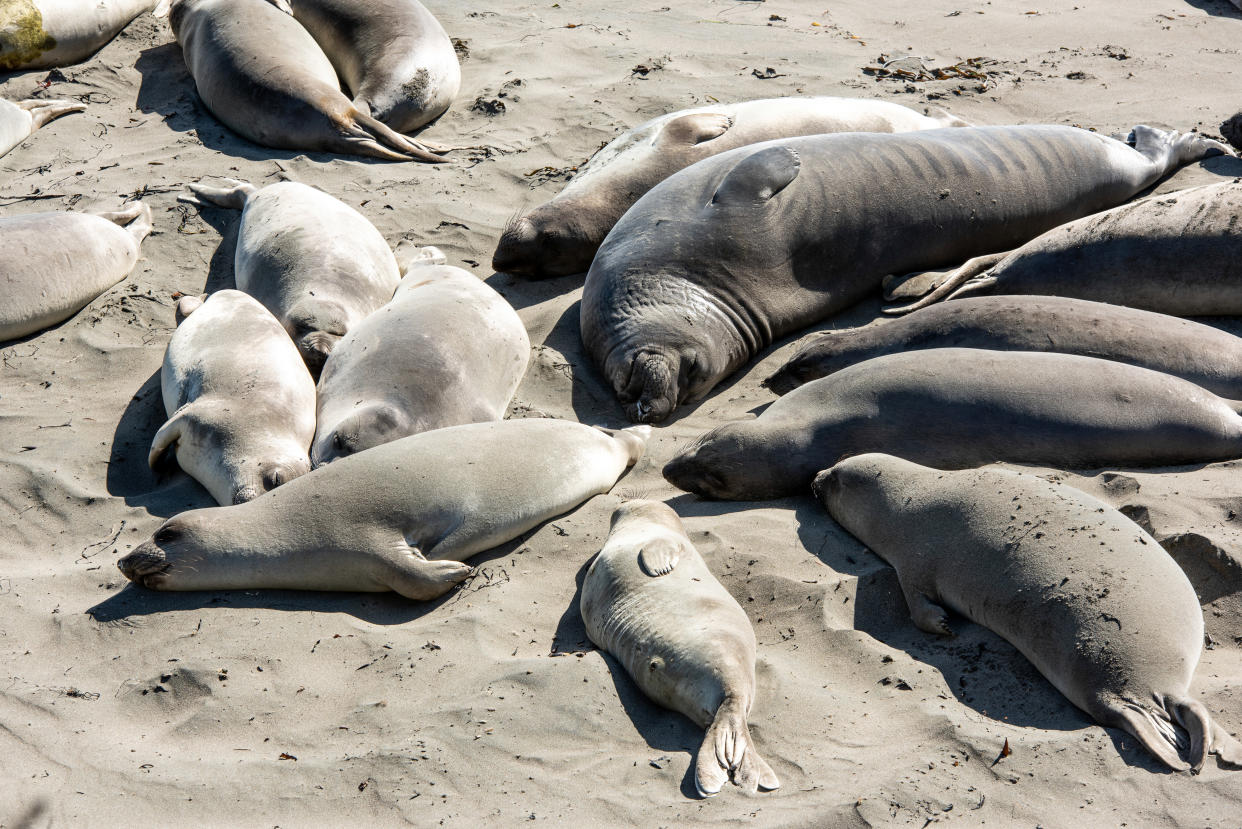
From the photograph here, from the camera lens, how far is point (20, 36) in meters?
7.83

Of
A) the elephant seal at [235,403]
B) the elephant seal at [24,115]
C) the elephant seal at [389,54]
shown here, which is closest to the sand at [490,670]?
the elephant seal at [235,403]

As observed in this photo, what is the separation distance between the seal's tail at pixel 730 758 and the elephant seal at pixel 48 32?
7.21 meters

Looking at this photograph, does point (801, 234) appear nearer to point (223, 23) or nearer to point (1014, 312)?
point (1014, 312)

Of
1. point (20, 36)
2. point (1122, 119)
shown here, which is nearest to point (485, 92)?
point (20, 36)

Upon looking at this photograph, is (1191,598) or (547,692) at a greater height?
(1191,598)

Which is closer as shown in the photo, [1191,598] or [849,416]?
[1191,598]

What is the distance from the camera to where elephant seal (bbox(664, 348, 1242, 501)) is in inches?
161

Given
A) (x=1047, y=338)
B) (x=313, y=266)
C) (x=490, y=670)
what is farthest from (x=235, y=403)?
(x=1047, y=338)

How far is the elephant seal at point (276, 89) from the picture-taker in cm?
701

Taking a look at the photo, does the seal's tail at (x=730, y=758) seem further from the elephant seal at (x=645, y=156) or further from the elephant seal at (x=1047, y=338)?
the elephant seal at (x=645, y=156)

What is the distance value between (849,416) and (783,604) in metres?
1.04

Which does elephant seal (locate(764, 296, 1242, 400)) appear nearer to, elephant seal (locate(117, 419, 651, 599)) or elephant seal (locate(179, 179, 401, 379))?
elephant seal (locate(117, 419, 651, 599))

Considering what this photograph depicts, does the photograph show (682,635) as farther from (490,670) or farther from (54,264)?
(54,264)

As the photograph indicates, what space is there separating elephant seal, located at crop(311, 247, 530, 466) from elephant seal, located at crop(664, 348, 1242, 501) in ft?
2.95
